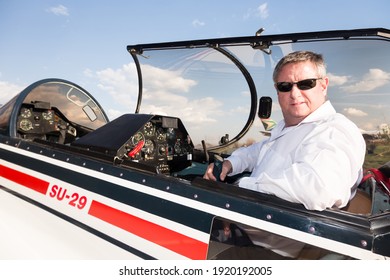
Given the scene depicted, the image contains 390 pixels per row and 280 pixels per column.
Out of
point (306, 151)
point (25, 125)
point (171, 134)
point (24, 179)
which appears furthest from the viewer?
point (171, 134)

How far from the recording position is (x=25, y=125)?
2.70 m

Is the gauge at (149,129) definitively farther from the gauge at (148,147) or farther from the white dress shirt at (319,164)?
the white dress shirt at (319,164)

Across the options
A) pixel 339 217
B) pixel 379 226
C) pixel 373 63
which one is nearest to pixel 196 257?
pixel 339 217

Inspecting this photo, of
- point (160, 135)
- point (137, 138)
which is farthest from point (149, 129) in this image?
point (137, 138)

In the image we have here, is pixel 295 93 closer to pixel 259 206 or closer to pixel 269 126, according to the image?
pixel 259 206

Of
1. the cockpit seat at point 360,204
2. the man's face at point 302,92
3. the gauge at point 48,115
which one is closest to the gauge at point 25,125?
the gauge at point 48,115

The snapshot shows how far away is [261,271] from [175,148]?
6.29 feet

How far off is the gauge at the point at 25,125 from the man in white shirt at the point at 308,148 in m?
2.30

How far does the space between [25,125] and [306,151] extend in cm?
262

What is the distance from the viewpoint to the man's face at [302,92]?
1398 mm

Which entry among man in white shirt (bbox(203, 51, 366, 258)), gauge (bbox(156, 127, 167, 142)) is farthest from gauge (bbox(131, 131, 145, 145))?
man in white shirt (bbox(203, 51, 366, 258))

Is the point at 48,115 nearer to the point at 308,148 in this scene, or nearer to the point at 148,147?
the point at 148,147

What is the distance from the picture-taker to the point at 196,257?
4.00 ft

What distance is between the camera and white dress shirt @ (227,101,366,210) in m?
1.04
